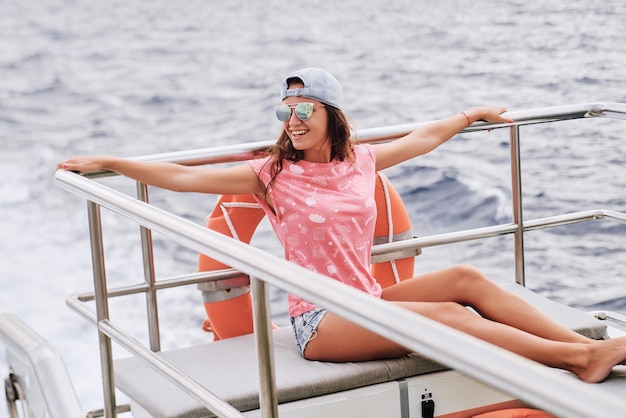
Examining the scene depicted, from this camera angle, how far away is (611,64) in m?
12.6

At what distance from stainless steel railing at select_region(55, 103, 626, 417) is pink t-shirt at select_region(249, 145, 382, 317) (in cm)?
15

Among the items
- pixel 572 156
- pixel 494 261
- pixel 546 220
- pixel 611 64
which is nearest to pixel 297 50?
pixel 611 64

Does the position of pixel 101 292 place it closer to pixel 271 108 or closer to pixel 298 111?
pixel 298 111

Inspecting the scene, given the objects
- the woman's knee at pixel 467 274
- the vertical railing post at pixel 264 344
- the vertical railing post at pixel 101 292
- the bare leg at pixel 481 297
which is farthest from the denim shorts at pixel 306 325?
the vertical railing post at pixel 264 344

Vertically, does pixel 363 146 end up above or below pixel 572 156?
above

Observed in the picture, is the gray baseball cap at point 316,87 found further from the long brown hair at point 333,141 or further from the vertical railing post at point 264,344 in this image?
the vertical railing post at point 264,344

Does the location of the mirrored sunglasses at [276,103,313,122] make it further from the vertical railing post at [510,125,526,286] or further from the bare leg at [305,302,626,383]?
the vertical railing post at [510,125,526,286]

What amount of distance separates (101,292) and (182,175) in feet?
1.24

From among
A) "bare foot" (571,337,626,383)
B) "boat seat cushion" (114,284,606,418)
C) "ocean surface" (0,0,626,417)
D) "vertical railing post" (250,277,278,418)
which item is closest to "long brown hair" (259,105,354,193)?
"boat seat cushion" (114,284,606,418)

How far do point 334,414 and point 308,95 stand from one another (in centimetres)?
76

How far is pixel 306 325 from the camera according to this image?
7.31ft

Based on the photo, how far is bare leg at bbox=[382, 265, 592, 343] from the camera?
2172 mm

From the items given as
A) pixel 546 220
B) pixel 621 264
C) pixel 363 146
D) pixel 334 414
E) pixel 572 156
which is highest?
pixel 363 146

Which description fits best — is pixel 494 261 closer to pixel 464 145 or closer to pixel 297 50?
pixel 464 145
